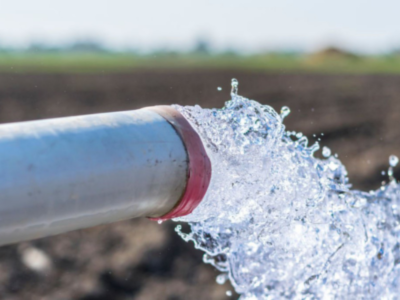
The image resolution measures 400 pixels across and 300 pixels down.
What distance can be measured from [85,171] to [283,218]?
2.58ft

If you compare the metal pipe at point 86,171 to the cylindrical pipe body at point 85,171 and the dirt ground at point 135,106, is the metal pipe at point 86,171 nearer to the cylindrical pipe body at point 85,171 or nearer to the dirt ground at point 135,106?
the cylindrical pipe body at point 85,171

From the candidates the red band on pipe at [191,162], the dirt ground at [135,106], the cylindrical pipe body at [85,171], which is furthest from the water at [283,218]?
the dirt ground at [135,106]

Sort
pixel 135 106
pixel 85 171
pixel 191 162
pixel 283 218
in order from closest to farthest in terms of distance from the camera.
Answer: pixel 85 171
pixel 191 162
pixel 283 218
pixel 135 106

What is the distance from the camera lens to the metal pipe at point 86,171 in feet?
2.81

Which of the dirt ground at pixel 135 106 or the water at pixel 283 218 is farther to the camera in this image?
the dirt ground at pixel 135 106

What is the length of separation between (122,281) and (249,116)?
2739 millimetres

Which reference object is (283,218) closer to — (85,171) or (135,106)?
(85,171)

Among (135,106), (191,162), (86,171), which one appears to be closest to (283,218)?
(191,162)

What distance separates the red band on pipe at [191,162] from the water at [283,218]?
0.08m

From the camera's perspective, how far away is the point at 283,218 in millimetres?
1584

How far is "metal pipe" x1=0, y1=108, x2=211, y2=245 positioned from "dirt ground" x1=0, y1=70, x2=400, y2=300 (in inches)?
115

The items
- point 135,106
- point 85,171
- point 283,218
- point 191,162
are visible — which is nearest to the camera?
point 85,171

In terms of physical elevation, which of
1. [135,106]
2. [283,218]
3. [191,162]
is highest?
[191,162]

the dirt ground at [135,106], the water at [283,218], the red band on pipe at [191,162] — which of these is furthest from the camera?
the dirt ground at [135,106]
